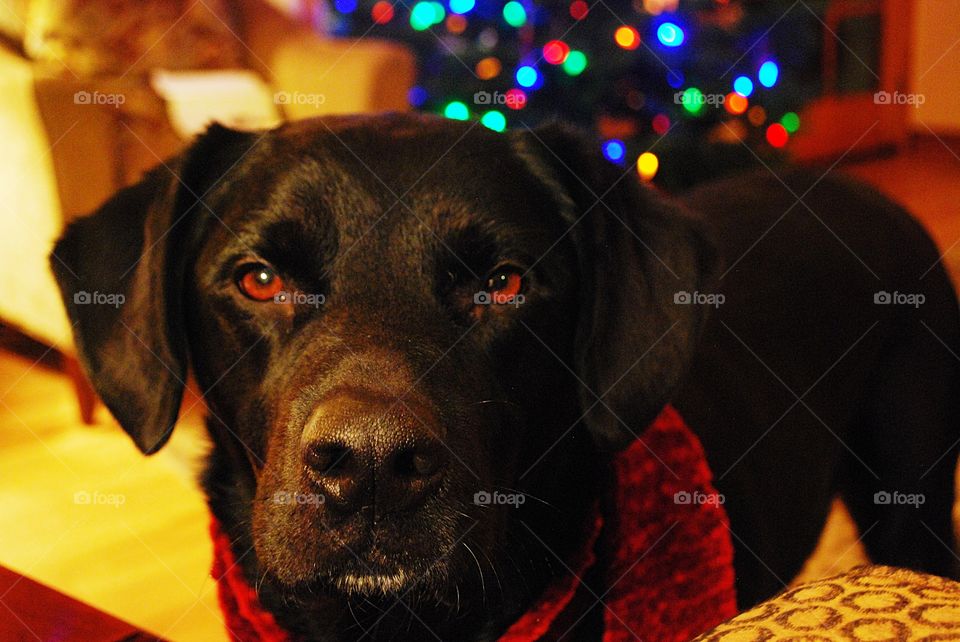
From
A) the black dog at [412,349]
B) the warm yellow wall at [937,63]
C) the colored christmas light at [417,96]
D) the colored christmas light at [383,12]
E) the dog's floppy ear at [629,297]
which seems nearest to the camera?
the black dog at [412,349]

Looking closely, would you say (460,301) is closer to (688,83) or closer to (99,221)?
(99,221)

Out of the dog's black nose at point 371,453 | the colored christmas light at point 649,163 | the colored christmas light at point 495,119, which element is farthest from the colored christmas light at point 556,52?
the dog's black nose at point 371,453

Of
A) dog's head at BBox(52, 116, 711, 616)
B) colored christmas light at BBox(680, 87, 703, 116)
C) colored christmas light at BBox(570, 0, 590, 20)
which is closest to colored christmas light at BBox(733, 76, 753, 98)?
colored christmas light at BBox(680, 87, 703, 116)

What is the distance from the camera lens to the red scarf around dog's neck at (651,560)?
165 cm

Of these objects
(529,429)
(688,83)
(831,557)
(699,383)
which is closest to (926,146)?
(688,83)

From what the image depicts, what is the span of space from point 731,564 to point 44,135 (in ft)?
8.82

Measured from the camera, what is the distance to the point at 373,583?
1294mm

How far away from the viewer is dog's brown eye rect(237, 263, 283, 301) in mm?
1486

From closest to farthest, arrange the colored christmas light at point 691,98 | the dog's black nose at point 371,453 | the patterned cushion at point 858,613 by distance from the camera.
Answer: the patterned cushion at point 858,613
the dog's black nose at point 371,453
the colored christmas light at point 691,98

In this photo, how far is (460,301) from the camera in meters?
1.47

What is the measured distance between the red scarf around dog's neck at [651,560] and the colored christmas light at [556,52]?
3326 millimetres

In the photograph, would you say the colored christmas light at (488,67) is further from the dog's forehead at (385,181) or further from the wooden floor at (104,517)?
the dog's forehead at (385,181)

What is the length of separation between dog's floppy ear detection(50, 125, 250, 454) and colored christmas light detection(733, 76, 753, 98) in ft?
13.5

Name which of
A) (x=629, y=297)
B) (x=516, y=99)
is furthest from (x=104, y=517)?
(x=516, y=99)
